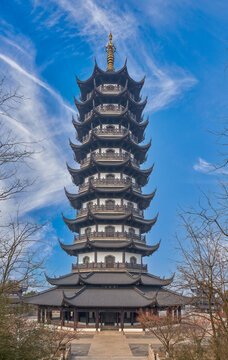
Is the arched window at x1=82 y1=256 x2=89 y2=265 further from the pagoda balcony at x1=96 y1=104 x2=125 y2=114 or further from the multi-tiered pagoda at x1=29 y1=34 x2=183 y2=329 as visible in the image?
the pagoda balcony at x1=96 y1=104 x2=125 y2=114

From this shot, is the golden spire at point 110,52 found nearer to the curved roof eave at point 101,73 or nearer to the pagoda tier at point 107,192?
the curved roof eave at point 101,73

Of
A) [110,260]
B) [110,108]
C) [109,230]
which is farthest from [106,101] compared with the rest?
[110,260]

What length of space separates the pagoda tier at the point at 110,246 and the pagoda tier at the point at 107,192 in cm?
424

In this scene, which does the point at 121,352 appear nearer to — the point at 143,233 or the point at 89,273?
the point at 89,273

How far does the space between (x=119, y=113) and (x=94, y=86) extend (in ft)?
14.4

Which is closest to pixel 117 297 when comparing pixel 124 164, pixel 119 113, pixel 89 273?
pixel 89 273

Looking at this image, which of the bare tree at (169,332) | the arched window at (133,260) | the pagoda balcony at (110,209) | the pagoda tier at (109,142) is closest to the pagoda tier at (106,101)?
the pagoda tier at (109,142)

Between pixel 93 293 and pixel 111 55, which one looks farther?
pixel 111 55

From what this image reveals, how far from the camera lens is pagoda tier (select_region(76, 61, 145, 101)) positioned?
32.1 meters

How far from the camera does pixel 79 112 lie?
110 feet

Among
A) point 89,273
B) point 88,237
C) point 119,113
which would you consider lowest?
point 89,273

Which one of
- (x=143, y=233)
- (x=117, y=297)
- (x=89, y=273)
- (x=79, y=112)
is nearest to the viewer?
(x=117, y=297)

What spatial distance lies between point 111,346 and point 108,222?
1097cm

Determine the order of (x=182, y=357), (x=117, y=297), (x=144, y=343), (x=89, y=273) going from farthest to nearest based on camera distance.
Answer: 1. (x=89, y=273)
2. (x=117, y=297)
3. (x=144, y=343)
4. (x=182, y=357)
